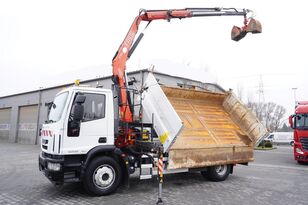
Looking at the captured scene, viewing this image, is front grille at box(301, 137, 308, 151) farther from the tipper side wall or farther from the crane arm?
→ the crane arm

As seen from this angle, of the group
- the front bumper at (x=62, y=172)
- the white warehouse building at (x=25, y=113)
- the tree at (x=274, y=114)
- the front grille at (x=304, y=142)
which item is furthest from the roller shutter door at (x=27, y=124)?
the tree at (x=274, y=114)

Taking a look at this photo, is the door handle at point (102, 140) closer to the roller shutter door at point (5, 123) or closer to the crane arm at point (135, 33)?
the crane arm at point (135, 33)

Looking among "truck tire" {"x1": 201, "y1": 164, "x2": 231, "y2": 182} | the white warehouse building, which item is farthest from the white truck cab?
the white warehouse building

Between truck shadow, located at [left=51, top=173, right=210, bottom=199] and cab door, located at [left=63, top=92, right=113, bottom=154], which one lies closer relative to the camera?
cab door, located at [left=63, top=92, right=113, bottom=154]

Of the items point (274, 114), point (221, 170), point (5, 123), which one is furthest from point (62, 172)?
point (274, 114)

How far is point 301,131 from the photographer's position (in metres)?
12.6

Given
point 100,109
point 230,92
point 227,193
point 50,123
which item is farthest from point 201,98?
point 50,123

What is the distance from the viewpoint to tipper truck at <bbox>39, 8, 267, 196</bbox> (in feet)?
19.9

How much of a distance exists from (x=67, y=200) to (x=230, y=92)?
20.6 ft

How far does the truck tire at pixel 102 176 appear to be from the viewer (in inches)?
239

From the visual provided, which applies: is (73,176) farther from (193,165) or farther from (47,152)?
(193,165)

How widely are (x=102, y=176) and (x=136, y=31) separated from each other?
4530 mm

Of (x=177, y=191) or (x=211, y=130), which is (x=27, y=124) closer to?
(x=211, y=130)

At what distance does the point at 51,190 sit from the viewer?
6.89 meters
